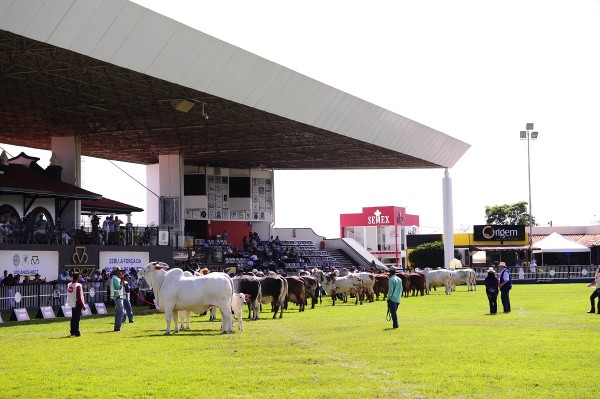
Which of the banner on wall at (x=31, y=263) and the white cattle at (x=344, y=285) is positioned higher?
the banner on wall at (x=31, y=263)

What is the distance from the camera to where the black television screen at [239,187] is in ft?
221

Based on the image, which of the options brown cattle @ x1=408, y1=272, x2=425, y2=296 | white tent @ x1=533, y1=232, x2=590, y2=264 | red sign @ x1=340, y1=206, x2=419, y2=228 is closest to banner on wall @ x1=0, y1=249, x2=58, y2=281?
brown cattle @ x1=408, y1=272, x2=425, y2=296

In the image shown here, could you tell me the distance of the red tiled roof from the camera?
1612 inches

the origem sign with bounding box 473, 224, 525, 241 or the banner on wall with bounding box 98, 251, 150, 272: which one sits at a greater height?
the origem sign with bounding box 473, 224, 525, 241

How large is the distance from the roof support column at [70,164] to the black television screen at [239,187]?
19.0 m

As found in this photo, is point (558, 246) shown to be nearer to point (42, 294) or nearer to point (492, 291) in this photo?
point (492, 291)

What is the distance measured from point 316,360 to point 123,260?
28.6 m

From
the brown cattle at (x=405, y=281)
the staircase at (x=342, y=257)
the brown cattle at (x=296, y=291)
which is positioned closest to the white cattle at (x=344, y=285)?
the brown cattle at (x=405, y=281)

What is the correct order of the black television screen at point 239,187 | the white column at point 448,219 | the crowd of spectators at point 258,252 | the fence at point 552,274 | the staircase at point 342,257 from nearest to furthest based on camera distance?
1. the crowd of spectators at point 258,252
2. the white column at point 448,219
3. the black television screen at point 239,187
4. the fence at point 552,274
5. the staircase at point 342,257

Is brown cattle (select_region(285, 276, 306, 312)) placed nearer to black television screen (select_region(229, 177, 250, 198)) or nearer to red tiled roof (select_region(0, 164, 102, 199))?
red tiled roof (select_region(0, 164, 102, 199))

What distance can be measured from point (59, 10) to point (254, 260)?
1268 inches

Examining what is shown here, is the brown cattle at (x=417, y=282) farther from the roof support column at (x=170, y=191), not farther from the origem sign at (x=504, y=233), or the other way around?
the origem sign at (x=504, y=233)

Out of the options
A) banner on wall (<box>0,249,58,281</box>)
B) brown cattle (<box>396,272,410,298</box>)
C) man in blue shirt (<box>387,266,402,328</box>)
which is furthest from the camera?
brown cattle (<box>396,272,410,298</box>)

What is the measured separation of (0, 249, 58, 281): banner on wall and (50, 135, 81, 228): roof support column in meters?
5.43
